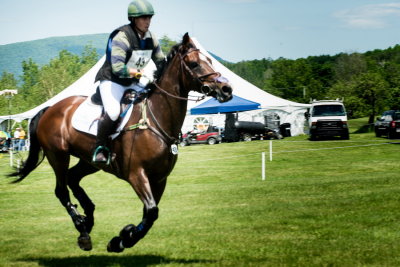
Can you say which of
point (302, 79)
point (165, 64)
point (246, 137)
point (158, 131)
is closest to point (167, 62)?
point (165, 64)

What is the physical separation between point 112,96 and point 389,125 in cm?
Result: 3163

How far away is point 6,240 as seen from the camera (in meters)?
8.80

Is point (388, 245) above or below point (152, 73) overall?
below

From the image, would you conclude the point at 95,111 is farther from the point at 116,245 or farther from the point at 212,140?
the point at 212,140

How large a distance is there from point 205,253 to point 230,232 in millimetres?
1528

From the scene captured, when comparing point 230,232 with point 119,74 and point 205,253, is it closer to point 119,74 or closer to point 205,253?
point 205,253

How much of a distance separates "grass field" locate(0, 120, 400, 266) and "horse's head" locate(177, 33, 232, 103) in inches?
83.9

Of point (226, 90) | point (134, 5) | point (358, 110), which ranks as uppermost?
point (134, 5)

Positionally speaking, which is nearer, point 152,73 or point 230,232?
point 152,73

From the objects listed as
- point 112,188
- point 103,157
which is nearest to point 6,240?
point 103,157

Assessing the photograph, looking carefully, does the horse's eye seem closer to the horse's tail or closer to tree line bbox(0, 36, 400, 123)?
the horse's tail

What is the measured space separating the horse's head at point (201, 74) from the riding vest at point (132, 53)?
496 millimetres

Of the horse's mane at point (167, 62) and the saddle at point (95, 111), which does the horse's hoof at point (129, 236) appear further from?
the horse's mane at point (167, 62)

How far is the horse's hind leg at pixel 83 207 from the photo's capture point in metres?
7.12
